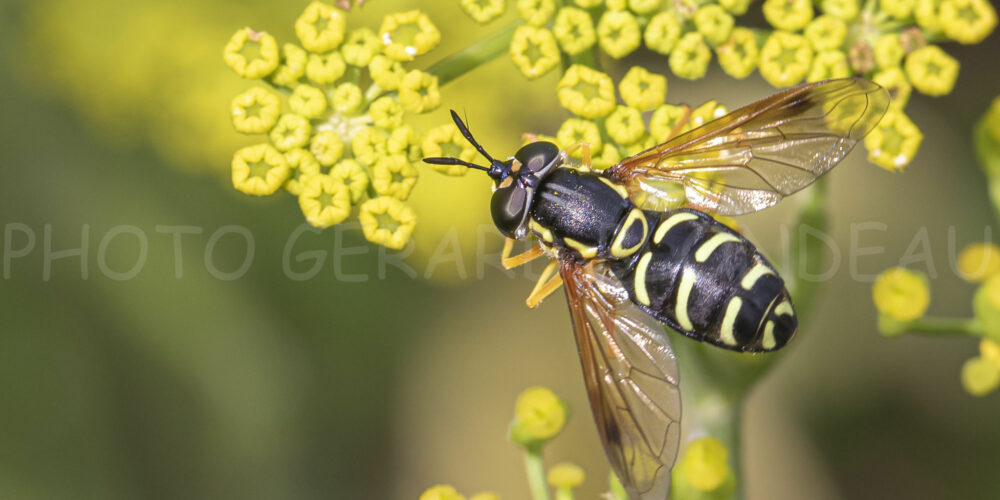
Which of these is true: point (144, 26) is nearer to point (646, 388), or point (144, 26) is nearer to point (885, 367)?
point (646, 388)

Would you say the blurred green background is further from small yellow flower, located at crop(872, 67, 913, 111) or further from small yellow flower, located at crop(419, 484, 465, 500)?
small yellow flower, located at crop(419, 484, 465, 500)

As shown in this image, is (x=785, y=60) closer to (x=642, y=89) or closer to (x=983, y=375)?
(x=642, y=89)

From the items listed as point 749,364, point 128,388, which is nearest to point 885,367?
point 749,364

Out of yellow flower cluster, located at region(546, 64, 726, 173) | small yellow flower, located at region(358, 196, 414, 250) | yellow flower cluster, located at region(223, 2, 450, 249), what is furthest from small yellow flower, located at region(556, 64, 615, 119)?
small yellow flower, located at region(358, 196, 414, 250)

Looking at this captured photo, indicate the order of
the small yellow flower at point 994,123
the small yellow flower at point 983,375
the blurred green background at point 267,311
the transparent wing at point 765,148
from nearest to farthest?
the transparent wing at point 765,148, the small yellow flower at point 983,375, the small yellow flower at point 994,123, the blurred green background at point 267,311

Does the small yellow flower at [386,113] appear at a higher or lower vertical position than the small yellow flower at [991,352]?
higher

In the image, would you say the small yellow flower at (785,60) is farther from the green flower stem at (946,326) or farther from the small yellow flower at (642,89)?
the green flower stem at (946,326)

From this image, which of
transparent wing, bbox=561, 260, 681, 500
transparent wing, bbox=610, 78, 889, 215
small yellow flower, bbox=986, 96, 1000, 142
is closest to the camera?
transparent wing, bbox=561, 260, 681, 500

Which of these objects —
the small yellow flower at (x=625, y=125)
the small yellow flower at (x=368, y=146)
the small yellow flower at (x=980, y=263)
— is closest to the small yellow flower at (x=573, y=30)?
the small yellow flower at (x=625, y=125)
